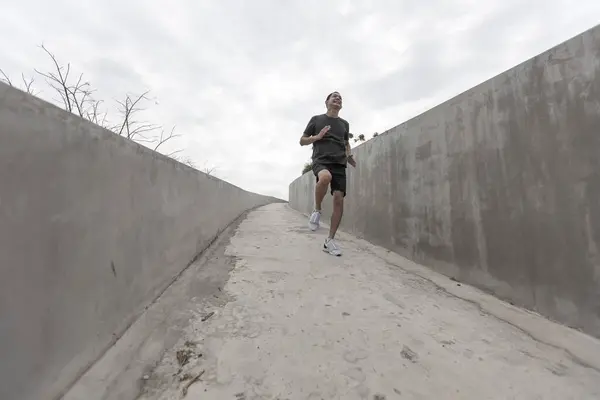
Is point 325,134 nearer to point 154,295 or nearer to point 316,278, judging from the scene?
point 316,278

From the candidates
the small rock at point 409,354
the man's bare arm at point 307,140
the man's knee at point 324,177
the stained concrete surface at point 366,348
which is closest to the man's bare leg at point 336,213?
the man's knee at point 324,177

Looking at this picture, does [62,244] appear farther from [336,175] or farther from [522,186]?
[336,175]

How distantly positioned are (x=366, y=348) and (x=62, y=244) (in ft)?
4.66

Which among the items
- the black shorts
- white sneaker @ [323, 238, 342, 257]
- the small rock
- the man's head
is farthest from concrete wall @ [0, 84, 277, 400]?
the man's head

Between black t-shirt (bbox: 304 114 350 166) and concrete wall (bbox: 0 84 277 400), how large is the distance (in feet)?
6.69

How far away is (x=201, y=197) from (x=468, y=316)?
3108 mm

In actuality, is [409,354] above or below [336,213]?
below

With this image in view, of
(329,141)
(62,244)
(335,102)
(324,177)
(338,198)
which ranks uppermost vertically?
(335,102)

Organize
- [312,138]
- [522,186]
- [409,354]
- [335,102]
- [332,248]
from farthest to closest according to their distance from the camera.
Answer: [335,102]
[312,138]
[332,248]
[522,186]
[409,354]

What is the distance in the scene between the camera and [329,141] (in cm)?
366

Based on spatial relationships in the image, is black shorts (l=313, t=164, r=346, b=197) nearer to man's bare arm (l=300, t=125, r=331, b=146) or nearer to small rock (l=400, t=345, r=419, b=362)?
man's bare arm (l=300, t=125, r=331, b=146)

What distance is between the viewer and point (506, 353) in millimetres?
1609

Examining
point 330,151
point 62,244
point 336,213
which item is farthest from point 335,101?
point 62,244

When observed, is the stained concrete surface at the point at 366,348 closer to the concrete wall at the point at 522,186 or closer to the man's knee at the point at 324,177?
the concrete wall at the point at 522,186
